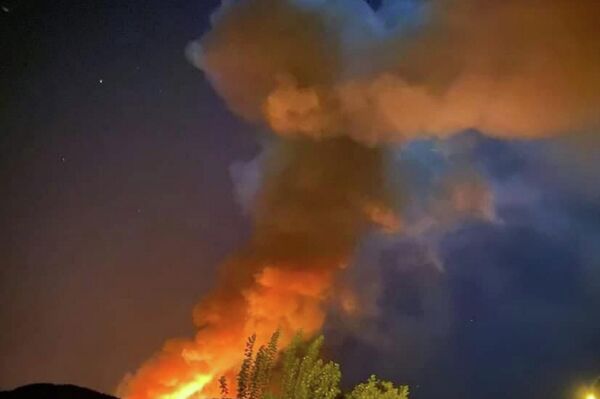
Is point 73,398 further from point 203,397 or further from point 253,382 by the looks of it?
point 203,397

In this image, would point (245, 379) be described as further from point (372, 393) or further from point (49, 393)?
point (49, 393)

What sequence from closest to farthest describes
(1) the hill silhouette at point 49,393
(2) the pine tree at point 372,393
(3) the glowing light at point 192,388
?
1. (2) the pine tree at point 372,393
2. (1) the hill silhouette at point 49,393
3. (3) the glowing light at point 192,388

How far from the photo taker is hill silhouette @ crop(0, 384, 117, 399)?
1233 inches

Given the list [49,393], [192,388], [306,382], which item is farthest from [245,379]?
[192,388]

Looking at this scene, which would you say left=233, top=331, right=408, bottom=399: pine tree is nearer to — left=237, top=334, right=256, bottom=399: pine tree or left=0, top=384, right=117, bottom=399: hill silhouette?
left=237, top=334, right=256, bottom=399: pine tree

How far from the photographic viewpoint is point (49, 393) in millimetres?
33344

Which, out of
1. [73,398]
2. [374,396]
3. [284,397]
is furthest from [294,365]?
[73,398]

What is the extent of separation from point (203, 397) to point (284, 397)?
113 feet

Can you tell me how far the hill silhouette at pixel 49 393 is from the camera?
103ft

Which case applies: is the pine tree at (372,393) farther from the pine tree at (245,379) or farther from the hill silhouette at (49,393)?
the hill silhouette at (49,393)

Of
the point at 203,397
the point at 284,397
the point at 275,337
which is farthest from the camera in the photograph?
the point at 203,397

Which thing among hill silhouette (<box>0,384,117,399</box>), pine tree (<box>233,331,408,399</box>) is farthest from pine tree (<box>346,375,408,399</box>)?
hill silhouette (<box>0,384,117,399</box>)

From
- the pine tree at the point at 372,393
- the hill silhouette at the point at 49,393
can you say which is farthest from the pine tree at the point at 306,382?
the hill silhouette at the point at 49,393

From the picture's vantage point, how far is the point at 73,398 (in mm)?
33469
